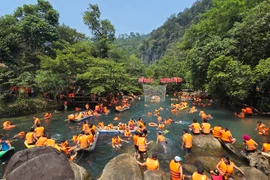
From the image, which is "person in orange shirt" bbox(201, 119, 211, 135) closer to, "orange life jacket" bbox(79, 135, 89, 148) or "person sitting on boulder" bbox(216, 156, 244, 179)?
"person sitting on boulder" bbox(216, 156, 244, 179)

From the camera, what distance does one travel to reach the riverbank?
22294 millimetres

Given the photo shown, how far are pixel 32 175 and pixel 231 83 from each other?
20.2 meters

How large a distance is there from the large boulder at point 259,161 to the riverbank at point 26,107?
23742 mm

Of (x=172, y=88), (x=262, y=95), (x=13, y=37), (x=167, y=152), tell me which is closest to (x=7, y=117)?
(x=13, y=37)

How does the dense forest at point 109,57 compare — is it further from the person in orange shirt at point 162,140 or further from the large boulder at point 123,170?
the large boulder at point 123,170

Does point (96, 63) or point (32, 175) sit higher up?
point (96, 63)

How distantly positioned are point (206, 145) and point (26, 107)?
21.3 meters

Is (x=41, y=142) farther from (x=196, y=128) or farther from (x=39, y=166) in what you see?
(x=196, y=128)

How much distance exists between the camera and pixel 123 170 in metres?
7.68

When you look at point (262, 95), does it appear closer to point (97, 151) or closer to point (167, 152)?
point (167, 152)

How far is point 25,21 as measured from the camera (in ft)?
101

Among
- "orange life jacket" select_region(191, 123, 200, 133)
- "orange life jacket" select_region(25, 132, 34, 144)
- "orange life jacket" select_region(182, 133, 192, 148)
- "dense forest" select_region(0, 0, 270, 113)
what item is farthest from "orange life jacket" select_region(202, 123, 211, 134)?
"orange life jacket" select_region(25, 132, 34, 144)

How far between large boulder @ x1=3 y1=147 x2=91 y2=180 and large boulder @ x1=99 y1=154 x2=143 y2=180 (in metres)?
2.24

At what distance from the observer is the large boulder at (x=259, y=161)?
9105mm
